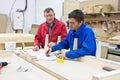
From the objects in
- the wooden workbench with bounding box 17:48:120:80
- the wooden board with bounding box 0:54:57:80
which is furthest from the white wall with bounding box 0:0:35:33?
the wooden board with bounding box 0:54:57:80

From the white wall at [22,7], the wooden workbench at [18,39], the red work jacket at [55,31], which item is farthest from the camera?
the white wall at [22,7]

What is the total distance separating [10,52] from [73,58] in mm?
805

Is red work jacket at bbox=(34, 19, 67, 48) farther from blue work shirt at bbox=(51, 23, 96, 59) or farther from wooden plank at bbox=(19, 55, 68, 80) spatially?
wooden plank at bbox=(19, 55, 68, 80)

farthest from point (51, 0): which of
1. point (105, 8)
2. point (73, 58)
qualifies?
point (73, 58)

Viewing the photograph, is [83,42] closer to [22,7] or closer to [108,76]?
→ [108,76]

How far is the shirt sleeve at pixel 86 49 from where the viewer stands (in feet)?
6.14

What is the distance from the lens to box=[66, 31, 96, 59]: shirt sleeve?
1.87 meters

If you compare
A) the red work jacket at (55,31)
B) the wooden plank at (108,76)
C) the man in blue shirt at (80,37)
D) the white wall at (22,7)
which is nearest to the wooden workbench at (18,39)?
the red work jacket at (55,31)

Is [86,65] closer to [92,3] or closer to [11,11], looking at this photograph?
[92,3]

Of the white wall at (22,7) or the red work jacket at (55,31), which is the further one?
the white wall at (22,7)

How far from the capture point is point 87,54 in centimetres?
192

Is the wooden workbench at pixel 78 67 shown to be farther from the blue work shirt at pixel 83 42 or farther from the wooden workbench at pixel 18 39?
the wooden workbench at pixel 18 39

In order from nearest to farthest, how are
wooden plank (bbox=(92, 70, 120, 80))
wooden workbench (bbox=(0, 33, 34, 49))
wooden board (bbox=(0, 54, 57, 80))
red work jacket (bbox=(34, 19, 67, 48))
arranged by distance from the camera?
wooden plank (bbox=(92, 70, 120, 80))
wooden board (bbox=(0, 54, 57, 80))
red work jacket (bbox=(34, 19, 67, 48))
wooden workbench (bbox=(0, 33, 34, 49))

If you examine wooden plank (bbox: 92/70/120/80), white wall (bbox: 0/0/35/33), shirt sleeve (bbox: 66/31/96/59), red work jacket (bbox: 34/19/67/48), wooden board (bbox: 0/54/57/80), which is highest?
white wall (bbox: 0/0/35/33)
